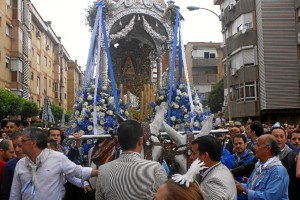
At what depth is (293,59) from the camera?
30516mm

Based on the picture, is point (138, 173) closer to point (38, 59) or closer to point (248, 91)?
point (248, 91)

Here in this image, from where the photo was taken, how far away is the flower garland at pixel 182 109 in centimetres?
990

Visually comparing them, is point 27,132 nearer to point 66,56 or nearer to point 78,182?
point 78,182

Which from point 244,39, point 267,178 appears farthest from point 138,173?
point 244,39

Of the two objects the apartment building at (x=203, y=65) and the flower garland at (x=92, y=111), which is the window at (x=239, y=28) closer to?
the apartment building at (x=203, y=65)

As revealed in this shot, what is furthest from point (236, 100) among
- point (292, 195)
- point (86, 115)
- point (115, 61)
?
point (292, 195)

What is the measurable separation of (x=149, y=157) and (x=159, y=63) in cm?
1036

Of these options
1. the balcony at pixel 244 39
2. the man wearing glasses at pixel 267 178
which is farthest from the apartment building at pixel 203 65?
the man wearing glasses at pixel 267 178

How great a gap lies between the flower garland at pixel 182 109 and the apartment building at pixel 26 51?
24436 mm

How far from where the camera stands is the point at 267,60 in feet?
101

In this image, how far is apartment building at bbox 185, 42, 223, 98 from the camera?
57.3 metres

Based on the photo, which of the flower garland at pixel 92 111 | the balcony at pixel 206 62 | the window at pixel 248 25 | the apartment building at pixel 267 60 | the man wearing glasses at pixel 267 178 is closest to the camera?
the man wearing glasses at pixel 267 178

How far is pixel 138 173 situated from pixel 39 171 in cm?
141

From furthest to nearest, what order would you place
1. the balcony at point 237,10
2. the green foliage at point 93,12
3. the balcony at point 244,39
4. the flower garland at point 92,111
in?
the balcony at point 237,10 → the balcony at point 244,39 → the green foliage at point 93,12 → the flower garland at point 92,111
